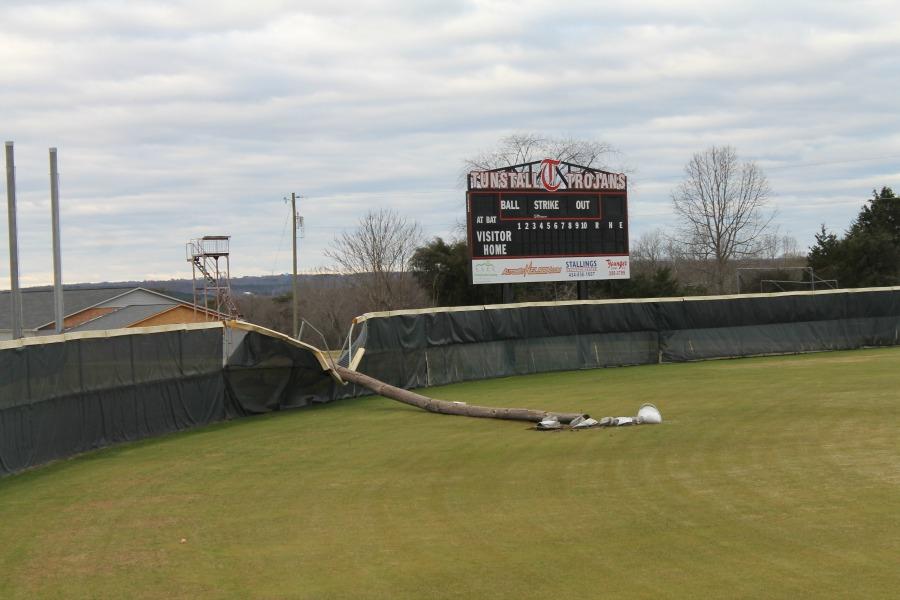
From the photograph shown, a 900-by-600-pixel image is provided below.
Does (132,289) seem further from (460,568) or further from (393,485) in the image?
(460,568)

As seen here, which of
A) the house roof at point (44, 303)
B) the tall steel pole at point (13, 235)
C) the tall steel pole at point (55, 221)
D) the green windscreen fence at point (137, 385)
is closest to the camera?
the green windscreen fence at point (137, 385)

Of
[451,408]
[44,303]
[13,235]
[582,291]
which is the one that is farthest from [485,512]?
[44,303]

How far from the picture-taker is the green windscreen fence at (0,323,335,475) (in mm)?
14148

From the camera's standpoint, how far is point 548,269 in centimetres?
3372

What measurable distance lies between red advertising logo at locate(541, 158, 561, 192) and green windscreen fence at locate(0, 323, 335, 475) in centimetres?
1342

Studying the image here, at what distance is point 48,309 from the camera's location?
50.8 m

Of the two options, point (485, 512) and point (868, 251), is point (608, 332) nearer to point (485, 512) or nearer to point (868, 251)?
point (485, 512)

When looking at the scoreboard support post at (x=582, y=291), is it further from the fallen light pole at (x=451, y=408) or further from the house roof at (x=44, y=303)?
the house roof at (x=44, y=303)

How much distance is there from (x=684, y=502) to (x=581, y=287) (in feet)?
85.6

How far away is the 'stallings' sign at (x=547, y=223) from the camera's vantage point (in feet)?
107

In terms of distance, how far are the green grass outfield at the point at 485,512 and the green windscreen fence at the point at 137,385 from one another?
1.99 feet

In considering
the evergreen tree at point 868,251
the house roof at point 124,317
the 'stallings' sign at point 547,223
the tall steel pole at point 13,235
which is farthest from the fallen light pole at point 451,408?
the evergreen tree at point 868,251

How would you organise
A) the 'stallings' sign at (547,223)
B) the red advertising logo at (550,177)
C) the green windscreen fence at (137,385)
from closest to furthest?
the green windscreen fence at (137,385)
the 'stallings' sign at (547,223)
the red advertising logo at (550,177)

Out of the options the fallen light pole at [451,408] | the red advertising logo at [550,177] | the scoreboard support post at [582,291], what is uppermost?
the red advertising logo at [550,177]
